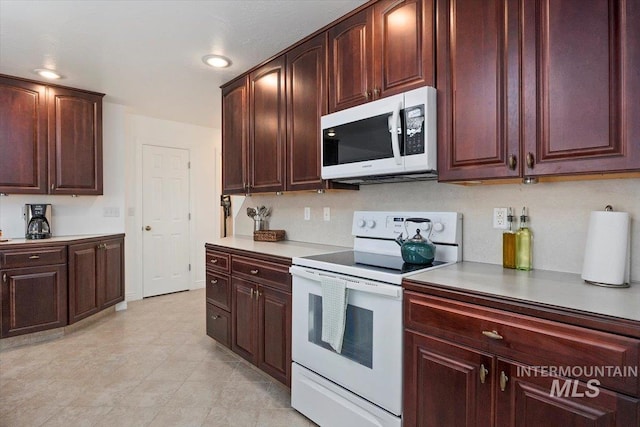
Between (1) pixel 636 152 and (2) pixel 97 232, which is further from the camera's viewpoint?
(2) pixel 97 232

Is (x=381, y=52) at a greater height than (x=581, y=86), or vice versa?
(x=381, y=52)

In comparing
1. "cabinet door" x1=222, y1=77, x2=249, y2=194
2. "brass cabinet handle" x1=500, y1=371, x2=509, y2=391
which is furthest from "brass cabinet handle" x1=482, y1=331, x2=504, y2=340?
"cabinet door" x1=222, y1=77, x2=249, y2=194

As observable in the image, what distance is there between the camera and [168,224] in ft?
15.3

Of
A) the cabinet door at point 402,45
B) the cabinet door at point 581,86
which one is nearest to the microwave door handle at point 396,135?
the cabinet door at point 402,45

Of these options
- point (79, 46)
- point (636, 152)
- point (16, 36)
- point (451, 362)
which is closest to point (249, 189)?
point (79, 46)

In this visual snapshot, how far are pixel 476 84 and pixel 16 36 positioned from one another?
302cm

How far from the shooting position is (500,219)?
69.0 inches

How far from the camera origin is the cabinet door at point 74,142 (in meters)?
3.31

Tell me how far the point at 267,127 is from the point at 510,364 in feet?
7.40

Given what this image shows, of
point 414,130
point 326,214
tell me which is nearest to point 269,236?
point 326,214

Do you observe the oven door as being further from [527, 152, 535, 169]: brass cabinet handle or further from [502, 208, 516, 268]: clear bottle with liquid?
[527, 152, 535, 169]: brass cabinet handle

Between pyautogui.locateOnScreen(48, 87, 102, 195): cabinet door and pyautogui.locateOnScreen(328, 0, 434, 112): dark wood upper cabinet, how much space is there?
287 cm

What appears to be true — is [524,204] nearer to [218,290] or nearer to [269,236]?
[269,236]

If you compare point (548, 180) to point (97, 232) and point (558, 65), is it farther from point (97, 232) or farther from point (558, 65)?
point (97, 232)
